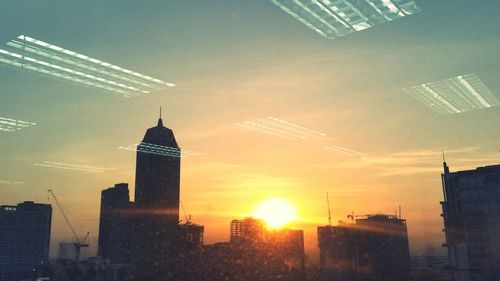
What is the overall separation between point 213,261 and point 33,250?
62.0 feet

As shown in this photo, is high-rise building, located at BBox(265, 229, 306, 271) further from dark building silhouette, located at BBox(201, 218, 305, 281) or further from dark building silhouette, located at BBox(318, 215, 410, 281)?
dark building silhouette, located at BBox(318, 215, 410, 281)

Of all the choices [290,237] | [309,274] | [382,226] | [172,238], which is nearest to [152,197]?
[172,238]

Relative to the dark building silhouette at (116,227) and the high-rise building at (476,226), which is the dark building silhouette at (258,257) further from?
the high-rise building at (476,226)

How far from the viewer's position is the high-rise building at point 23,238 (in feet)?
127

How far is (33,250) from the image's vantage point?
131 feet

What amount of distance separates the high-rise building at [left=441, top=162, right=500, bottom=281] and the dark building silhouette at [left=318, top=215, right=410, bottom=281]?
32.2m

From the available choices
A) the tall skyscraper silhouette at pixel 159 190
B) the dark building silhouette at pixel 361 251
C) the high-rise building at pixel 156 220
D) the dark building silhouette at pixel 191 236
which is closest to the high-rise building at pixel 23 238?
the high-rise building at pixel 156 220

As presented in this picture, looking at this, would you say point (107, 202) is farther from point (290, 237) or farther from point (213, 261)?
point (290, 237)

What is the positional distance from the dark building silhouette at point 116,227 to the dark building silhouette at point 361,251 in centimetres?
2845

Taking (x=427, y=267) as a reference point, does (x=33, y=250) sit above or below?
above

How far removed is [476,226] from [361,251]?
124 ft

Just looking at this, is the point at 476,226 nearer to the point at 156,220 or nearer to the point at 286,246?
the point at 286,246

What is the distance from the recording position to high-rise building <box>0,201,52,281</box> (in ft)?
127

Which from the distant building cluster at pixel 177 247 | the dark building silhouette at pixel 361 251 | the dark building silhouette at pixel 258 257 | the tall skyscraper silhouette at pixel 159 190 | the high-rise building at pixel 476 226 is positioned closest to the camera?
the high-rise building at pixel 476 226
